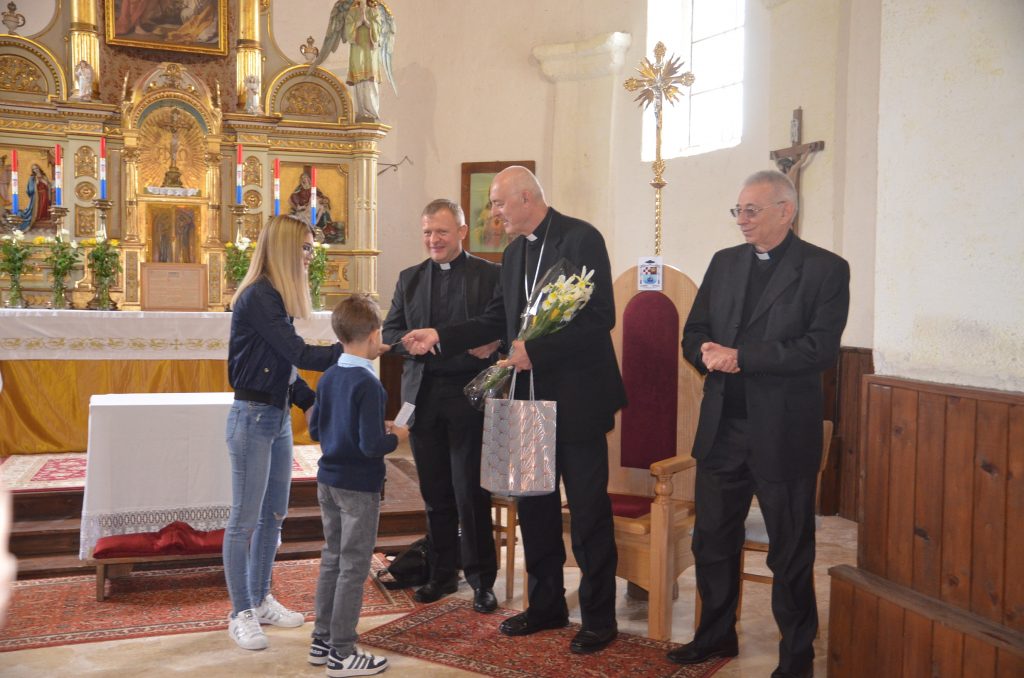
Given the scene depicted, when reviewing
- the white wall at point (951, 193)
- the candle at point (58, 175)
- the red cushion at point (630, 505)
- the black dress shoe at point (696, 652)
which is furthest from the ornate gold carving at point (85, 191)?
the white wall at point (951, 193)

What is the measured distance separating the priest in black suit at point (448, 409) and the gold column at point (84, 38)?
5129 mm

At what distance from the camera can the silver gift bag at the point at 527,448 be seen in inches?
134

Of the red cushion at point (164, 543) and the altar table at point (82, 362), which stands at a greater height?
the altar table at point (82, 362)

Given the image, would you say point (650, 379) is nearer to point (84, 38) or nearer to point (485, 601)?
point (485, 601)

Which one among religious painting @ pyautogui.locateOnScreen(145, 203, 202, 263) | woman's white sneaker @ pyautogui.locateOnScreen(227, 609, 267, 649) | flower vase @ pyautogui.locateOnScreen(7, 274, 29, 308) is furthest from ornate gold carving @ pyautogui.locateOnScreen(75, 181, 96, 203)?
woman's white sneaker @ pyautogui.locateOnScreen(227, 609, 267, 649)

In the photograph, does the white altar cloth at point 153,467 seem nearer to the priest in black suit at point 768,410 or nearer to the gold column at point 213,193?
the priest in black suit at point 768,410

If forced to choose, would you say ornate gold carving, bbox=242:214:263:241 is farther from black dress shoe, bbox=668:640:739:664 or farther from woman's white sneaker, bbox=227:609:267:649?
black dress shoe, bbox=668:640:739:664

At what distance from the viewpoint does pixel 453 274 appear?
421 centimetres

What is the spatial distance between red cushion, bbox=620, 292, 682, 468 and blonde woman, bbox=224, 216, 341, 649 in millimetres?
1454

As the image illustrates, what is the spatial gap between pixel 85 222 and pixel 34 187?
478 millimetres

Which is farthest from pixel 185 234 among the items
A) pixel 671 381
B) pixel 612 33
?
pixel 671 381

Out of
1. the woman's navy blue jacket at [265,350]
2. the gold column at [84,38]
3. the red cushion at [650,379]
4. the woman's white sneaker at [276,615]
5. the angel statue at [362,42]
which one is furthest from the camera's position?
the angel statue at [362,42]

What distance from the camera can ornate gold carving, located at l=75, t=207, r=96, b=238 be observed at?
786 centimetres

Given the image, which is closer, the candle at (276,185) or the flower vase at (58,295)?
the flower vase at (58,295)
